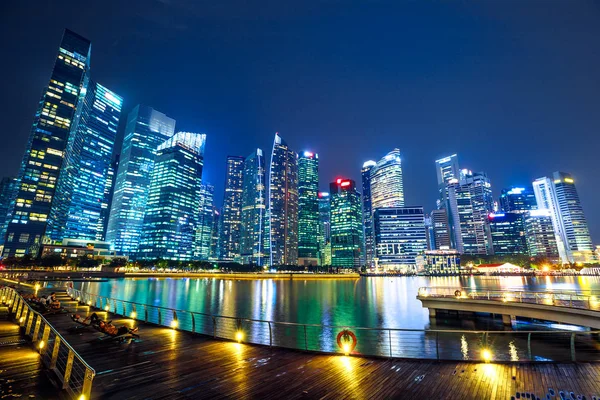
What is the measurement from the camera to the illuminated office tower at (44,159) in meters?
164

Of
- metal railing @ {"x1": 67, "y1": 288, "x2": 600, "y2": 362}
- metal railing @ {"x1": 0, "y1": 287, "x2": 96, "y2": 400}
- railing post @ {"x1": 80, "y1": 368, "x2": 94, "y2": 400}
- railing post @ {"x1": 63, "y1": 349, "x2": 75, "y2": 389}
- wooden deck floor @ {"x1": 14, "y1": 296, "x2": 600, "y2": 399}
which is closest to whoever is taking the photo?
railing post @ {"x1": 80, "y1": 368, "x2": 94, "y2": 400}

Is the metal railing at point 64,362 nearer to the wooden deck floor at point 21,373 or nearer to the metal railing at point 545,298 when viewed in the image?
the wooden deck floor at point 21,373

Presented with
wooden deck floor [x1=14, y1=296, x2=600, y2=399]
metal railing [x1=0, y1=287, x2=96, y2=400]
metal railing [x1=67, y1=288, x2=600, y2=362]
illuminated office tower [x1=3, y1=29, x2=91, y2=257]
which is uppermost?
illuminated office tower [x1=3, y1=29, x2=91, y2=257]

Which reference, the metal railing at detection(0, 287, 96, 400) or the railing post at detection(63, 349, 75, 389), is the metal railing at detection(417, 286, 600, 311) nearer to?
the metal railing at detection(0, 287, 96, 400)

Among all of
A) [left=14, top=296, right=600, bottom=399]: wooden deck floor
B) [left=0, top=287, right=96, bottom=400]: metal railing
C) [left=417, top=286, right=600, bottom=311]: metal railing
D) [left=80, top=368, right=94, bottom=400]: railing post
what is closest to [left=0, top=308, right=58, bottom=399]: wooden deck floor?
[left=0, top=287, right=96, bottom=400]: metal railing

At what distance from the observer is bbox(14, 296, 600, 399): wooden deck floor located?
8266 millimetres

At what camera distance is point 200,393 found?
8195mm

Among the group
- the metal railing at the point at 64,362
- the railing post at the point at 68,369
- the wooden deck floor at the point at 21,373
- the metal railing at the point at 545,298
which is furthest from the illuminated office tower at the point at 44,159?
the railing post at the point at 68,369

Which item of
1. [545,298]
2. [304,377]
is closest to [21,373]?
[304,377]

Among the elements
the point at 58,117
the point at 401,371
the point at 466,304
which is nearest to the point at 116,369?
the point at 401,371

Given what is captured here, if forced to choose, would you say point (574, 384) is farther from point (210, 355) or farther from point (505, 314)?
point (505, 314)

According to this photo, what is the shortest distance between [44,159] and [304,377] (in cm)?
23322

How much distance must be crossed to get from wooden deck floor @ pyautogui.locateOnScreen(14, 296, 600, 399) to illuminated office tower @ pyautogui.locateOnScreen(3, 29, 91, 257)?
21600 cm

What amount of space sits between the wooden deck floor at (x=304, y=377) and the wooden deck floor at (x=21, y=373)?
1387 millimetres
